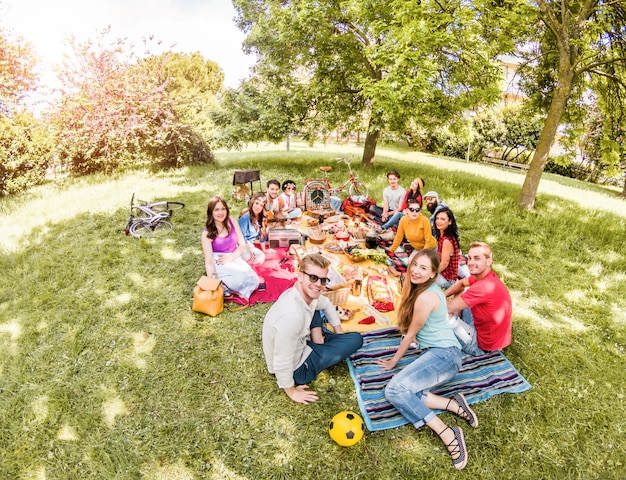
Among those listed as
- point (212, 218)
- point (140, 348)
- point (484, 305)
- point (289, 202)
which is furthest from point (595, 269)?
point (140, 348)

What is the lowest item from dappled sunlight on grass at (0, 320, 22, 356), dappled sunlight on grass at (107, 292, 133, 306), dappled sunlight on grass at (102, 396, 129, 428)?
dappled sunlight on grass at (0, 320, 22, 356)

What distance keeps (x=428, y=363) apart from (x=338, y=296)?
1778 millimetres

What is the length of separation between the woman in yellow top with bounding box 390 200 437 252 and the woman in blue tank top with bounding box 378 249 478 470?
2.60 metres

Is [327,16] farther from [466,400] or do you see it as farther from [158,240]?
[466,400]

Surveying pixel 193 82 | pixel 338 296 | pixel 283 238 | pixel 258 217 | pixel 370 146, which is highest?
pixel 193 82

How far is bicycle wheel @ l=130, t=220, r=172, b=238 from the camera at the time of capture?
7.20 meters

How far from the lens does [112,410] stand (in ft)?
11.3

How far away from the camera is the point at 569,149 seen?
35.8 ft

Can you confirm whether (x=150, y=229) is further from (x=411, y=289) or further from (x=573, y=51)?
(x=573, y=51)

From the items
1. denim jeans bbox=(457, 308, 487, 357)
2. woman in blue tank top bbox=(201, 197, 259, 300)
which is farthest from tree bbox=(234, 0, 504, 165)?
denim jeans bbox=(457, 308, 487, 357)

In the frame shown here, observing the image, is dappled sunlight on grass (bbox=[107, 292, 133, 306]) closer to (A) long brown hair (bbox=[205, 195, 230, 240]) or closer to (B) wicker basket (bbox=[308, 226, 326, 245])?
(A) long brown hair (bbox=[205, 195, 230, 240])

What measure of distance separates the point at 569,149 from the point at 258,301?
1214 cm

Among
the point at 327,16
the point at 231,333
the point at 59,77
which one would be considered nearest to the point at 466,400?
the point at 231,333

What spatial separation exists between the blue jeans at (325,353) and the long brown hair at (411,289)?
2.14 feet
